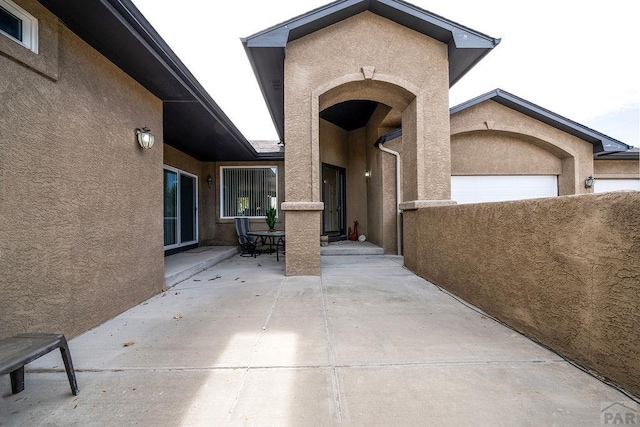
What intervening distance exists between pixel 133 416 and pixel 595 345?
3161mm

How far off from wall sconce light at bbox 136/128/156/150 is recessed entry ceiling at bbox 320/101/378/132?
5.39 meters

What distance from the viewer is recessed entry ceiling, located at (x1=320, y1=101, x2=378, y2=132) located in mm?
7875

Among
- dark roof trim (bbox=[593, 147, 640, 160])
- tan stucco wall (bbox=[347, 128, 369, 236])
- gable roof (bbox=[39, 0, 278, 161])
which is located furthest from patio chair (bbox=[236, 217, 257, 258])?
dark roof trim (bbox=[593, 147, 640, 160])

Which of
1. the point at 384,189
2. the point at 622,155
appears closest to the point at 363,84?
the point at 384,189

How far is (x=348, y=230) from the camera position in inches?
376

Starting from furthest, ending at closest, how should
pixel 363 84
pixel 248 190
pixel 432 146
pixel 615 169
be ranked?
pixel 248 190 → pixel 615 169 → pixel 363 84 → pixel 432 146

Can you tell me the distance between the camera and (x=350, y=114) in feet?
27.9

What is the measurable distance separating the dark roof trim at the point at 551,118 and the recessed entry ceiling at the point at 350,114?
2426 millimetres

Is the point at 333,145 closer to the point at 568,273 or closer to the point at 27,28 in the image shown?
the point at 27,28

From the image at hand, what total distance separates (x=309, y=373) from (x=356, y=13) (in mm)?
5937

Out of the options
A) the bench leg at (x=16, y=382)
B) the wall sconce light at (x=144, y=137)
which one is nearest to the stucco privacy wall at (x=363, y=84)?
the wall sconce light at (x=144, y=137)

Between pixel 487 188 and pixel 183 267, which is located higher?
pixel 487 188

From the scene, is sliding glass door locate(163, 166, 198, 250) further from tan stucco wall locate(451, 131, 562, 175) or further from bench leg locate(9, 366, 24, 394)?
Answer: tan stucco wall locate(451, 131, 562, 175)

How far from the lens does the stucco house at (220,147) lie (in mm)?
Answer: 2295
